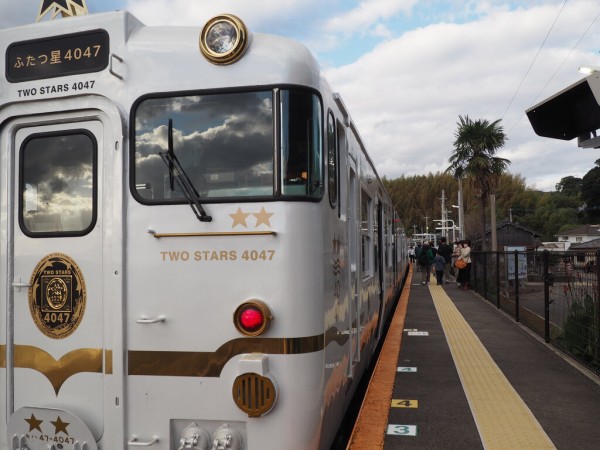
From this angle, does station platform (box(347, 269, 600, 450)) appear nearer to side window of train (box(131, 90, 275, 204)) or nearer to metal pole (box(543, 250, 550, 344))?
metal pole (box(543, 250, 550, 344))

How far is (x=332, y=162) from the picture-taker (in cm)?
348

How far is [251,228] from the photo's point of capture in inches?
116

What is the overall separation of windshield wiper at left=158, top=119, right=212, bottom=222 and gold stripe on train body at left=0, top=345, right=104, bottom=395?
925 mm

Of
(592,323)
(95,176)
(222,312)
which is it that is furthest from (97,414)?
(592,323)

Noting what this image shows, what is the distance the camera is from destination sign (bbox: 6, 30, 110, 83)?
3230 millimetres

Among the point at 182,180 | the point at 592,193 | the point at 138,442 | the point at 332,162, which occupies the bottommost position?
the point at 138,442

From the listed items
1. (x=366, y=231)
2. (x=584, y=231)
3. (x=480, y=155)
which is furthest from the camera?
(x=584, y=231)

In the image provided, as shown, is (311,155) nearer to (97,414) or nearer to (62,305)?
(62,305)

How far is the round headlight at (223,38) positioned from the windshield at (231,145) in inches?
7.8

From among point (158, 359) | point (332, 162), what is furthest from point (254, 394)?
point (332, 162)

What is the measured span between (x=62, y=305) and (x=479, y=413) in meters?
3.51

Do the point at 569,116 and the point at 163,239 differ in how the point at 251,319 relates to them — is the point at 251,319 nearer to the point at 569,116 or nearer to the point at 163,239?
the point at 163,239

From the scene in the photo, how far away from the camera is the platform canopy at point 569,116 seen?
13.0 ft

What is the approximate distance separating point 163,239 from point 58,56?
1.25 metres
